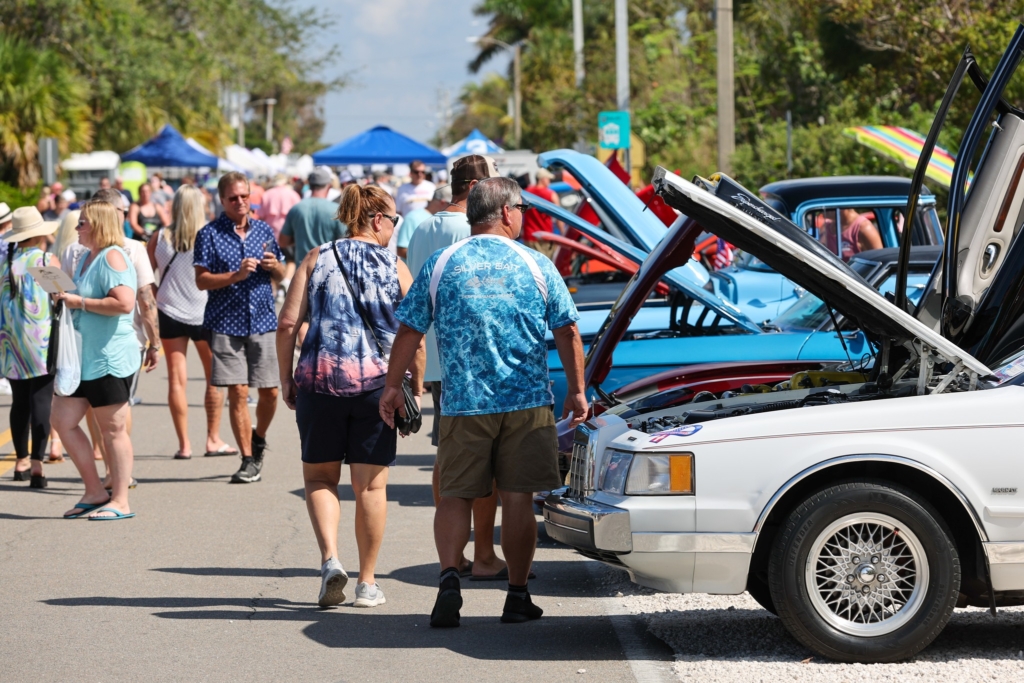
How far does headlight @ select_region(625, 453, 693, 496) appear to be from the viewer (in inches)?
208

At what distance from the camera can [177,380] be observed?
10172 millimetres

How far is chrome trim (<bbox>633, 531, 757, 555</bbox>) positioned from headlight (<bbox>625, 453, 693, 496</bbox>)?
6.4 inches

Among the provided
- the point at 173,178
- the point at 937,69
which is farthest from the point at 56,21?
the point at 937,69

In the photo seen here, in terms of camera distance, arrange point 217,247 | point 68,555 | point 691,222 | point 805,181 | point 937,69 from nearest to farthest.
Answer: point 691,222, point 68,555, point 217,247, point 805,181, point 937,69

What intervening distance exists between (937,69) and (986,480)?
15020mm

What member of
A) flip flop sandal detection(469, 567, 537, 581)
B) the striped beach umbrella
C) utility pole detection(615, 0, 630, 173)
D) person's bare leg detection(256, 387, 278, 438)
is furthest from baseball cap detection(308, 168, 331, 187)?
utility pole detection(615, 0, 630, 173)

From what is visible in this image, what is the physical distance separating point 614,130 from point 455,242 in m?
17.5

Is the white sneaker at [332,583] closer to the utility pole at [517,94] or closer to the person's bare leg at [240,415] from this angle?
the person's bare leg at [240,415]

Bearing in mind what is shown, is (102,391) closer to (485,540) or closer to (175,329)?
(175,329)

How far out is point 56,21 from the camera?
3634cm

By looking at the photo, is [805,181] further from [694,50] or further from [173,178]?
[173,178]

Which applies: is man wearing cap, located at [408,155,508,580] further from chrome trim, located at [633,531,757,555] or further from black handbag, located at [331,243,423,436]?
chrome trim, located at [633,531,757,555]

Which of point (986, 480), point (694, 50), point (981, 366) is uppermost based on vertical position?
point (694, 50)

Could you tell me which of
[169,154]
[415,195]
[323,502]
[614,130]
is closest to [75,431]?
[323,502]
